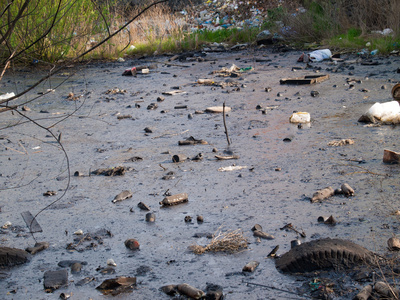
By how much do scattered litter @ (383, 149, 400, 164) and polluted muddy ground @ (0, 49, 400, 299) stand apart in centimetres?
6

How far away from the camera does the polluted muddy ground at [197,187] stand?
7.28ft

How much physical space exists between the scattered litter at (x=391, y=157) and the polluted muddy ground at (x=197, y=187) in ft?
0.21

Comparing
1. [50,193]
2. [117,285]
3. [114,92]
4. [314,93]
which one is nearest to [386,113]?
[314,93]

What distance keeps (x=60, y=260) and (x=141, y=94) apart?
5234 mm

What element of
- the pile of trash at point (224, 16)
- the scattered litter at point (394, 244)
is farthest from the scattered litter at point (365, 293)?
the pile of trash at point (224, 16)

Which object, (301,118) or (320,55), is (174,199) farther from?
(320,55)

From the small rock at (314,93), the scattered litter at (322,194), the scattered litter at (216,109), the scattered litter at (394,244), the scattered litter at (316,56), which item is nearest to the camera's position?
the scattered litter at (394,244)

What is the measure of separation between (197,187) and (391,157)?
5.09 ft

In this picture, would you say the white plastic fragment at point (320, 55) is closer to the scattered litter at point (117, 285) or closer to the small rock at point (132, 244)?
the small rock at point (132, 244)

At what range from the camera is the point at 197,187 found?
3359 mm

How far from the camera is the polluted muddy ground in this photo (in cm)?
222

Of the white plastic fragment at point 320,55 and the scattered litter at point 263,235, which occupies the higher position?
the scattered litter at point 263,235

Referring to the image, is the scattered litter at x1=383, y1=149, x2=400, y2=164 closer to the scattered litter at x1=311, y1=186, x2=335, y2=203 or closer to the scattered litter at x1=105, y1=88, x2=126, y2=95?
the scattered litter at x1=311, y1=186, x2=335, y2=203

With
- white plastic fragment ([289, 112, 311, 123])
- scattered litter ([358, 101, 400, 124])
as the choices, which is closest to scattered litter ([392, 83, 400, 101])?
scattered litter ([358, 101, 400, 124])
